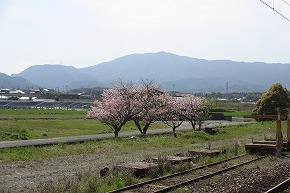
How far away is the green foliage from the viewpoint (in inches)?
2253

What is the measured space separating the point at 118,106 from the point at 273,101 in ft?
99.9

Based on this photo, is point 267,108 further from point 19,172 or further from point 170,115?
point 19,172

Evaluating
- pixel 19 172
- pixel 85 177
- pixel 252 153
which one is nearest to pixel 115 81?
pixel 252 153

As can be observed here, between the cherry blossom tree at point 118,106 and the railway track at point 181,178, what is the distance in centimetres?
1897

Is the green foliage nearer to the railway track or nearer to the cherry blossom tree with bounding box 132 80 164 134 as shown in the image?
the cherry blossom tree with bounding box 132 80 164 134

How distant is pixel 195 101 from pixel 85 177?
31720 mm

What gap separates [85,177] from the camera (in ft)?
43.2

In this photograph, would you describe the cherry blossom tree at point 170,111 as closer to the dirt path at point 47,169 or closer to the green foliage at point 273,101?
the dirt path at point 47,169

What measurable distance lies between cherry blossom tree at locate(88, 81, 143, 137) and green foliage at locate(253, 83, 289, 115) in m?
26.7

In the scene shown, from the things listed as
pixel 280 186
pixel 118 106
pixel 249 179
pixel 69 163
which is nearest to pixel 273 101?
pixel 118 106

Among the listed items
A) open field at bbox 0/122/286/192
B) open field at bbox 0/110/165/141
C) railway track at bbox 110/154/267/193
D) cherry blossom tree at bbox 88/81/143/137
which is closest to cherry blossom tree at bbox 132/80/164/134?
cherry blossom tree at bbox 88/81/143/137

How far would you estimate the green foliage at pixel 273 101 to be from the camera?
57234 mm

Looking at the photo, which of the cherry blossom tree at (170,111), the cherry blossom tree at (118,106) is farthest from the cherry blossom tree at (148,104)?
the cherry blossom tree at (170,111)

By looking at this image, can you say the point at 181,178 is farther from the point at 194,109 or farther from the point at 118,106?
the point at 194,109
